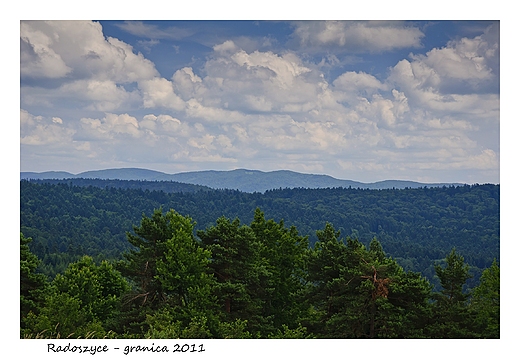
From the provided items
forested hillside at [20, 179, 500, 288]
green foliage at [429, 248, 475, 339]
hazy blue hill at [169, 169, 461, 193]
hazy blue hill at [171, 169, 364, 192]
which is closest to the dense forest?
green foliage at [429, 248, 475, 339]

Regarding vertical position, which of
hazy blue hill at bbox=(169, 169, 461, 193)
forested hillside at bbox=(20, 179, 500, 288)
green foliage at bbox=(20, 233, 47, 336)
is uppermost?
hazy blue hill at bbox=(169, 169, 461, 193)

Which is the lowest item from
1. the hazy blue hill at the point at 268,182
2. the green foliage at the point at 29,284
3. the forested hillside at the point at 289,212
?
the forested hillside at the point at 289,212

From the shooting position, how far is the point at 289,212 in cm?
13562

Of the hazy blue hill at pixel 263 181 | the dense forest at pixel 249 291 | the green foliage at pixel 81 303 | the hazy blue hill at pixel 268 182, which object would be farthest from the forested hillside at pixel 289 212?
the dense forest at pixel 249 291

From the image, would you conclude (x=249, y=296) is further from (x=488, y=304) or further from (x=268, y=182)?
(x=268, y=182)

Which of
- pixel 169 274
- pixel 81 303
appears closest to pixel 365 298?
pixel 169 274

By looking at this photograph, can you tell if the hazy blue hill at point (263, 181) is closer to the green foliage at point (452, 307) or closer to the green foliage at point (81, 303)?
the green foliage at point (81, 303)

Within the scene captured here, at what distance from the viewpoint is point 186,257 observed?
15.5 meters

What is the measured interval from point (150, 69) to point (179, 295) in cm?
1007

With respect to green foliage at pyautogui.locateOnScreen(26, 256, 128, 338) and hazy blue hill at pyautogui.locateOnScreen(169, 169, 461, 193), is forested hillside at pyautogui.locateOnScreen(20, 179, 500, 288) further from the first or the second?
green foliage at pyautogui.locateOnScreen(26, 256, 128, 338)

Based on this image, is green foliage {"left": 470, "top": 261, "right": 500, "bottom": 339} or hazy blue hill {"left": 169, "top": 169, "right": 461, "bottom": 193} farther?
hazy blue hill {"left": 169, "top": 169, "right": 461, "bottom": 193}

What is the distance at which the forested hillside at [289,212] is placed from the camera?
93.4 metres

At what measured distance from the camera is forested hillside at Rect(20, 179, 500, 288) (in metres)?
93.4
